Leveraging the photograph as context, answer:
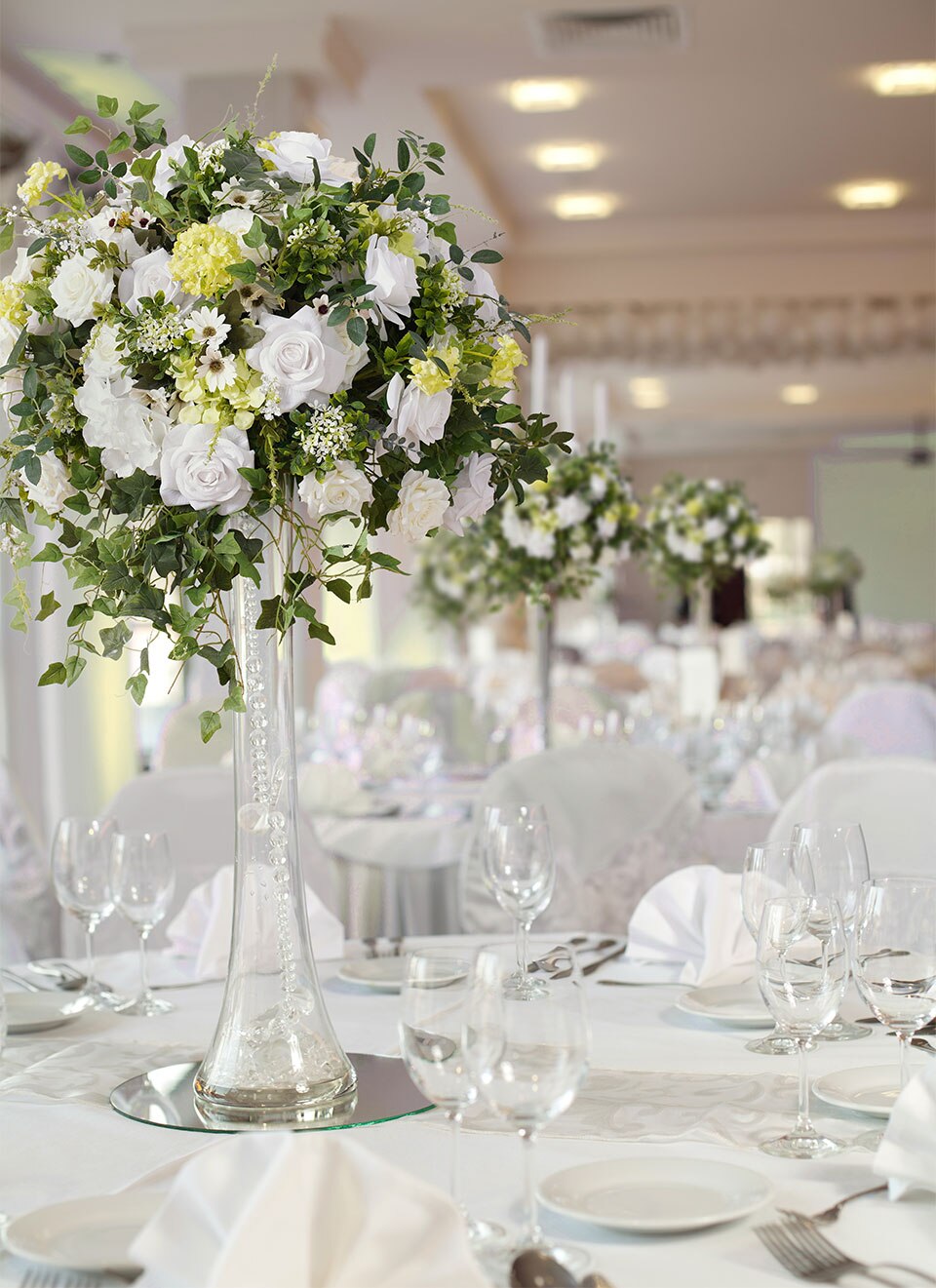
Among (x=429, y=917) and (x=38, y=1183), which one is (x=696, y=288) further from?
(x=38, y=1183)

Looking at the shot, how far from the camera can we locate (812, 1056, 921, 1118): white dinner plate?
1.35 meters

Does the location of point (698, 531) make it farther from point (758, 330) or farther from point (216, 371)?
point (758, 330)

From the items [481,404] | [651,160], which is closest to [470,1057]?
[481,404]

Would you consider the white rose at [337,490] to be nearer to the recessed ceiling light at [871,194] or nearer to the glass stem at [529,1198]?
the glass stem at [529,1198]

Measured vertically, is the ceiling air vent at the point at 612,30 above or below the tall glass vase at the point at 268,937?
above

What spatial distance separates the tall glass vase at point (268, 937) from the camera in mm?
1370

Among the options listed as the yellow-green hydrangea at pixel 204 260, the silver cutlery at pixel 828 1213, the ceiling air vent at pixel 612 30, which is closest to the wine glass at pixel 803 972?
the silver cutlery at pixel 828 1213

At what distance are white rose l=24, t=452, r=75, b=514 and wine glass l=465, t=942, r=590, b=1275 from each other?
0.63 m

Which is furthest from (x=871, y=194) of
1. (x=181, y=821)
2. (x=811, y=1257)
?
(x=811, y=1257)

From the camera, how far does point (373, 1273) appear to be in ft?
3.10

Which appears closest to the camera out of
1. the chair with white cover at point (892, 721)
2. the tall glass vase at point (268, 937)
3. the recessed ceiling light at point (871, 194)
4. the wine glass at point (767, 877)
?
the tall glass vase at point (268, 937)

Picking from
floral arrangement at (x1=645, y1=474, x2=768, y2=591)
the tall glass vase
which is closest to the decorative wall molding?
floral arrangement at (x1=645, y1=474, x2=768, y2=591)

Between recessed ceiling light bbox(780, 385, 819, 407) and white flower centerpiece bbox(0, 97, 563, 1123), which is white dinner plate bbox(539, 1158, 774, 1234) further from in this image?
recessed ceiling light bbox(780, 385, 819, 407)

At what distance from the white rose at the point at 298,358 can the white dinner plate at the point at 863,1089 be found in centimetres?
75
